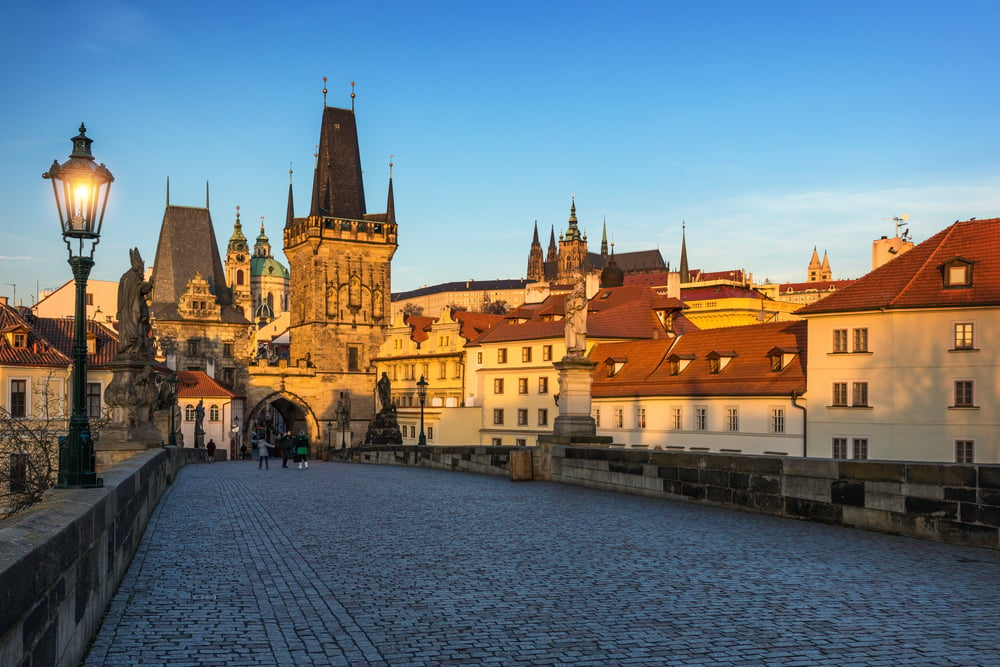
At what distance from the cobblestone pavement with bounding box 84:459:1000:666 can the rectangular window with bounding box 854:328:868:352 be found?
34132 millimetres

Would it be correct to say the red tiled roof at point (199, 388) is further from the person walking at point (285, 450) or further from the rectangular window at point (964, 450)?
the rectangular window at point (964, 450)

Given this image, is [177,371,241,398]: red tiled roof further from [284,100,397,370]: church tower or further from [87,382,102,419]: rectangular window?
[87,382,102,419]: rectangular window

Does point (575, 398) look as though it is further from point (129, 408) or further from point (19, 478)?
point (19, 478)

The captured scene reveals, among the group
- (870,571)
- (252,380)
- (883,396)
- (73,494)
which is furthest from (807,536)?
(252,380)

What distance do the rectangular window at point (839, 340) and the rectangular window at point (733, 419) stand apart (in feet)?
19.0

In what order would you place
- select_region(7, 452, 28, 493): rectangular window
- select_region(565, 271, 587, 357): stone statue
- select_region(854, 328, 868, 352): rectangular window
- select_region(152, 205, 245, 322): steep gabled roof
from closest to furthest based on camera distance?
select_region(7, 452, 28, 493): rectangular window → select_region(565, 271, 587, 357): stone statue → select_region(854, 328, 868, 352): rectangular window → select_region(152, 205, 245, 322): steep gabled roof

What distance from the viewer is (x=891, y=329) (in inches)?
1810

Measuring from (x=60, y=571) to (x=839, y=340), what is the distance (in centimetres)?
4603

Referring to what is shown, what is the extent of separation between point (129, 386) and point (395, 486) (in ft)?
20.0

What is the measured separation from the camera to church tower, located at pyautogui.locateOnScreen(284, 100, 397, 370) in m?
84.6

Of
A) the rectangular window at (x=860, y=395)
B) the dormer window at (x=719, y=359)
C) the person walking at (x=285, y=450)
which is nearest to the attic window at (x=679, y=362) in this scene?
the dormer window at (x=719, y=359)

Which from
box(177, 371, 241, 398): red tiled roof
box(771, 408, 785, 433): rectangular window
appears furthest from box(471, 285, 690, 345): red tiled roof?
box(177, 371, 241, 398): red tiled roof

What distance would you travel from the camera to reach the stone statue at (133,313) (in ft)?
68.0

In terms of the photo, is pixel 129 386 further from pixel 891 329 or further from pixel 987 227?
pixel 987 227
